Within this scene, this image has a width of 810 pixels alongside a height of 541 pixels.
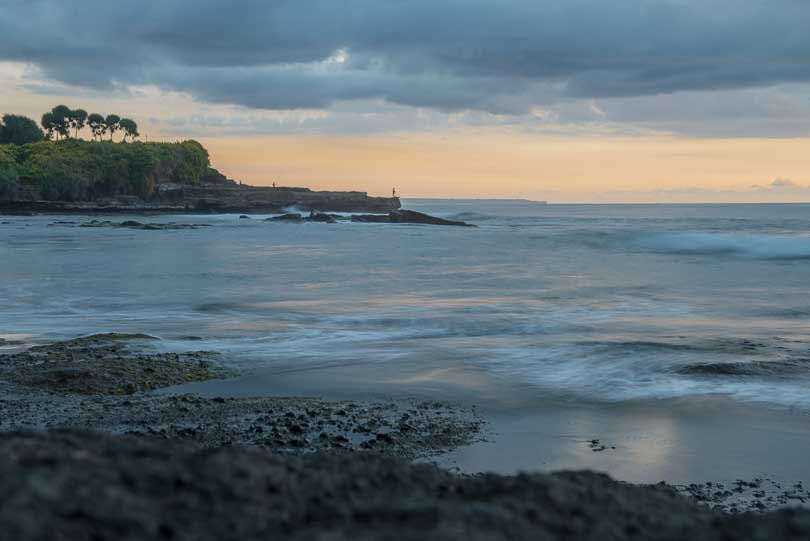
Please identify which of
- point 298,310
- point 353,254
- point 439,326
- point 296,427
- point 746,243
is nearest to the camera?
point 296,427

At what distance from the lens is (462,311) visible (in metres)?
16.6

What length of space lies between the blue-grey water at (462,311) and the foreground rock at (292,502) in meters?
6.07

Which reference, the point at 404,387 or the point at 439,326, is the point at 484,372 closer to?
the point at 404,387

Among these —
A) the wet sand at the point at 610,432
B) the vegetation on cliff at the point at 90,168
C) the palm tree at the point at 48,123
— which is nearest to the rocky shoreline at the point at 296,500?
the wet sand at the point at 610,432

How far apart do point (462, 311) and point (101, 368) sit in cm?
901

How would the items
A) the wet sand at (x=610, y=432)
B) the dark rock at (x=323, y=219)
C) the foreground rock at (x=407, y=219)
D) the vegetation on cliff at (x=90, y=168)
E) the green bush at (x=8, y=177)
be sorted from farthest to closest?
the vegetation on cliff at (x=90, y=168) < the green bush at (x=8, y=177) < the dark rock at (x=323, y=219) < the foreground rock at (x=407, y=219) < the wet sand at (x=610, y=432)

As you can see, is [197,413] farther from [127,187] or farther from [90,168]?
[127,187]

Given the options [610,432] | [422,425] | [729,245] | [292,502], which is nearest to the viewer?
[292,502]

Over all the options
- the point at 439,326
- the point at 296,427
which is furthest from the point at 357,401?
the point at 439,326

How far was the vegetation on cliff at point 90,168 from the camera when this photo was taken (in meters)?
99.6

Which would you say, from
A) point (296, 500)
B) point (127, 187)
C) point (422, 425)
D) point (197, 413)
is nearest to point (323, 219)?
point (127, 187)

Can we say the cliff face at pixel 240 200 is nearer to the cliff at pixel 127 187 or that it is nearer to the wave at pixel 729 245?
the cliff at pixel 127 187

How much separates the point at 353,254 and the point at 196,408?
3007 cm

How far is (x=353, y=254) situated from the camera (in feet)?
122
